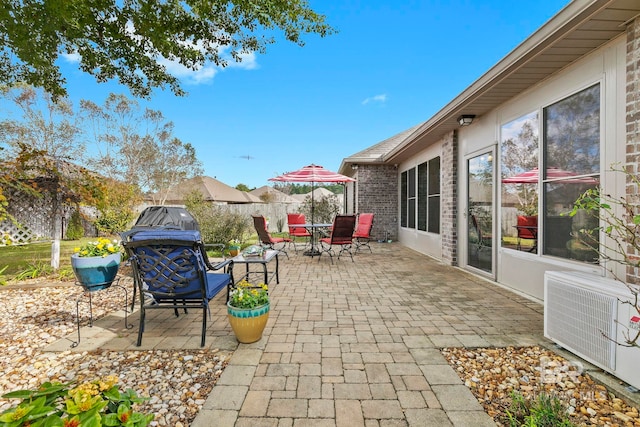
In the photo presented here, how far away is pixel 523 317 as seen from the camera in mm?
3328

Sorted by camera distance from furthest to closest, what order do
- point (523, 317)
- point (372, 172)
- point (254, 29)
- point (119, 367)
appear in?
point (372, 172)
point (254, 29)
point (523, 317)
point (119, 367)

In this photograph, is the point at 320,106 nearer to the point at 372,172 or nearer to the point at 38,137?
the point at 372,172

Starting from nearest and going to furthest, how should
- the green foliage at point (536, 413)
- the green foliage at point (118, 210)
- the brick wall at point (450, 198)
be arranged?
the green foliage at point (536, 413)
the brick wall at point (450, 198)
the green foliage at point (118, 210)

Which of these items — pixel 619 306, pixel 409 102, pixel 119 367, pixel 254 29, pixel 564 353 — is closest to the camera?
pixel 619 306

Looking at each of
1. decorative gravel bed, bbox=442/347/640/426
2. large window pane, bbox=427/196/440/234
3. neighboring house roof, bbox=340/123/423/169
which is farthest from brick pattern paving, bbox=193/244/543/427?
neighboring house roof, bbox=340/123/423/169

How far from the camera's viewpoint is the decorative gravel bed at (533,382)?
5.89 feet

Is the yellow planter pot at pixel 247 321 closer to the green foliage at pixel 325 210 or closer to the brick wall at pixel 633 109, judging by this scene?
the brick wall at pixel 633 109

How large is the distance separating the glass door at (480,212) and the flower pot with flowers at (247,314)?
397 centimetres

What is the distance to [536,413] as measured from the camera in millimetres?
1668

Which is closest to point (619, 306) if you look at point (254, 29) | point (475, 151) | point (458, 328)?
point (458, 328)

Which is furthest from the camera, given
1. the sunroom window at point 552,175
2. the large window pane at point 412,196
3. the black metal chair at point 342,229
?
the large window pane at point 412,196

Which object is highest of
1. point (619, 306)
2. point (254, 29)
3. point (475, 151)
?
point (254, 29)

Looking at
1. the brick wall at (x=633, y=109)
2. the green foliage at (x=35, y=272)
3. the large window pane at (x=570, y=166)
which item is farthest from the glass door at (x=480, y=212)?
the green foliage at (x=35, y=272)

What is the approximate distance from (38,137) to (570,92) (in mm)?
19609
